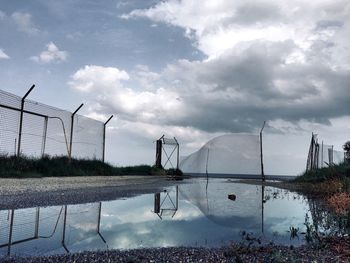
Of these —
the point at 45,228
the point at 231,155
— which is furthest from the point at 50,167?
the point at 231,155

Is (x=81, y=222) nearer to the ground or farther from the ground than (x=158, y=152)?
nearer to the ground

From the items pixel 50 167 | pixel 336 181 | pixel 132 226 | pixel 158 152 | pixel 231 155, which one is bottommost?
pixel 132 226

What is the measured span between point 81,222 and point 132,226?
2.92ft

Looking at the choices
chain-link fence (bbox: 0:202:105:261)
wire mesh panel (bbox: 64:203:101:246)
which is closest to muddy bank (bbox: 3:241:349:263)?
chain-link fence (bbox: 0:202:105:261)

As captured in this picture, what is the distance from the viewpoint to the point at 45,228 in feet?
19.6

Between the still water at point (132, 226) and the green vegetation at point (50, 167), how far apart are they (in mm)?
6682

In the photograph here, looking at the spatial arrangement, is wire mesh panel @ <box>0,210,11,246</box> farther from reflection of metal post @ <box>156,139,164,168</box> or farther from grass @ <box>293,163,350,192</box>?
reflection of metal post @ <box>156,139,164,168</box>

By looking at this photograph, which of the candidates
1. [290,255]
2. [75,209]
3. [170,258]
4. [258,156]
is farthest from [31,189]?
[258,156]

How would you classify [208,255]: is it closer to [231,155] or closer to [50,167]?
[50,167]

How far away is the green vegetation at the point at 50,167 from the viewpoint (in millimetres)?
14545

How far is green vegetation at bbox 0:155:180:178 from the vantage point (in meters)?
14.5

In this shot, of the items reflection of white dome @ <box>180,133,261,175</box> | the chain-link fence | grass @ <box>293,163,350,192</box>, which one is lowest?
the chain-link fence

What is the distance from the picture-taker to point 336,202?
9.34 metres

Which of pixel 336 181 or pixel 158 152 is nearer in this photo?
pixel 336 181
